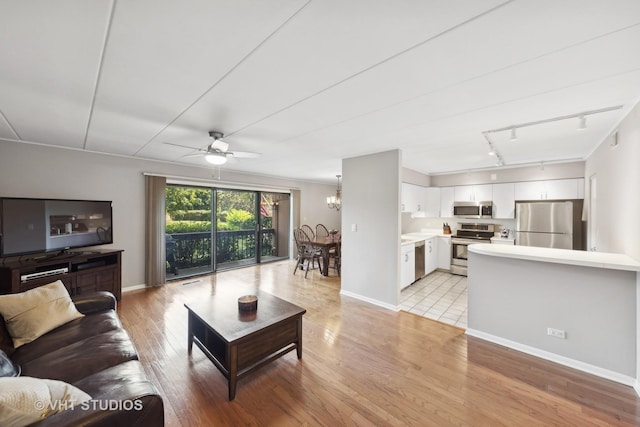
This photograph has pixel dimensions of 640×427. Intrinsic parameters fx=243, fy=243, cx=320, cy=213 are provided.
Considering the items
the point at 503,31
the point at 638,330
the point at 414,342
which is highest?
the point at 503,31

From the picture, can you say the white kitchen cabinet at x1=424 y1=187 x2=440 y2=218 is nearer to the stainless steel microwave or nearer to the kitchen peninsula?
the stainless steel microwave

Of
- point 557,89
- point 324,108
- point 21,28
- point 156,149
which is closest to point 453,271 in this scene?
point 557,89

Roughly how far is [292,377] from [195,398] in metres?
0.77

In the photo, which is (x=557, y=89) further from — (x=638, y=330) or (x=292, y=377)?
(x=292, y=377)

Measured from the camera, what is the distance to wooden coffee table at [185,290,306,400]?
1910 mm

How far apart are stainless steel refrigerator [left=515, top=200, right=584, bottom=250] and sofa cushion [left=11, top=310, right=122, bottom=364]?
6.48 metres

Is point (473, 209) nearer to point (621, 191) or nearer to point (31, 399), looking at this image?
point (621, 191)

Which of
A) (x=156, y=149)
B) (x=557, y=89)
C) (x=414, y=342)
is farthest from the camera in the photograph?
(x=156, y=149)

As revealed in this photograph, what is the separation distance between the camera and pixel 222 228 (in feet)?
18.9

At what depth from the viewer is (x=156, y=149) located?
3.81 meters

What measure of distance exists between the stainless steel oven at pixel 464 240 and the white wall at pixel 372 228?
2.51 meters

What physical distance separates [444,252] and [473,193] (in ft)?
4.89

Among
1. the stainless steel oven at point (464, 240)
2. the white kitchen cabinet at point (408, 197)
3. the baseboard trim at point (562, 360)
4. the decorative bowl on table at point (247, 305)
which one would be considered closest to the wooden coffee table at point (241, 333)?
the decorative bowl on table at point (247, 305)

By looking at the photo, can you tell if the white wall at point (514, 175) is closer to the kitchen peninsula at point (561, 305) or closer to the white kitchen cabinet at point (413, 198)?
the white kitchen cabinet at point (413, 198)
